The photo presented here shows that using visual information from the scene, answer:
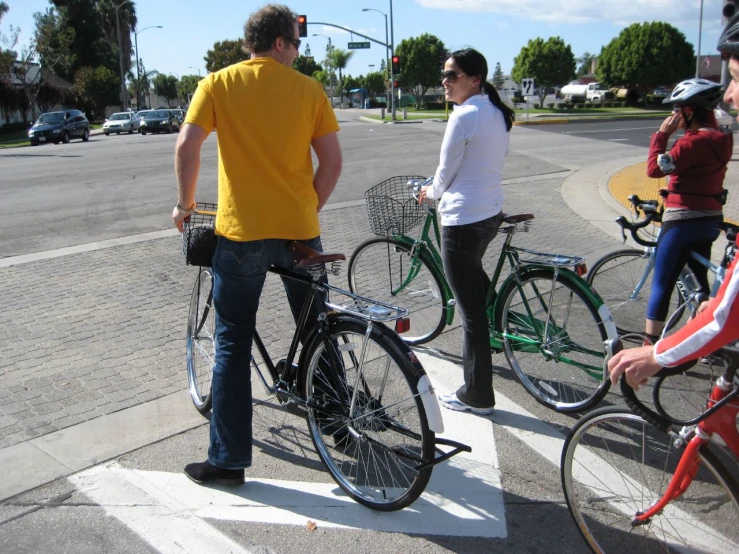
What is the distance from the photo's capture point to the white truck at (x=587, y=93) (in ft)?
199

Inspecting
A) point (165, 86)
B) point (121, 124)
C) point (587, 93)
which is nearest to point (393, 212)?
point (121, 124)

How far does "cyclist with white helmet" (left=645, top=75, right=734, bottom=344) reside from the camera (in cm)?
402

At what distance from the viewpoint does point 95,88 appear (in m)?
59.7

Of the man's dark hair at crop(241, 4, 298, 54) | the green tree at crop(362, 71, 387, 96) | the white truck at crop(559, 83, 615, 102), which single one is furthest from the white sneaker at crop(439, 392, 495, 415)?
the green tree at crop(362, 71, 387, 96)

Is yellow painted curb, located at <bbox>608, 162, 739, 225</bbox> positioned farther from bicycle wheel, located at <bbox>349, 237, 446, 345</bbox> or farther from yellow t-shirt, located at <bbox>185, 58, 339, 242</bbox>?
yellow t-shirt, located at <bbox>185, 58, 339, 242</bbox>

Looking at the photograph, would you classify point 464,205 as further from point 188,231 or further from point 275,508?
point 275,508

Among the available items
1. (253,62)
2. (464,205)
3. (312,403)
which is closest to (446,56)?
(464,205)

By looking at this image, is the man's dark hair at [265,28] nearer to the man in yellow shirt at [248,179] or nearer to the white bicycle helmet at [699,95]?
the man in yellow shirt at [248,179]

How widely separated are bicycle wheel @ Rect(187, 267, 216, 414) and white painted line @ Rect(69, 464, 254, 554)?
2.31ft

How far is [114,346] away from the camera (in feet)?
16.3

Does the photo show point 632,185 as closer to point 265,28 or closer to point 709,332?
point 265,28

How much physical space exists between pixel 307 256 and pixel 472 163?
110 centimetres

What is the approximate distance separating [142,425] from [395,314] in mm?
1813

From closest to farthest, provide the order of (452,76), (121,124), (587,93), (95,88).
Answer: (452,76) → (121,124) → (95,88) → (587,93)
